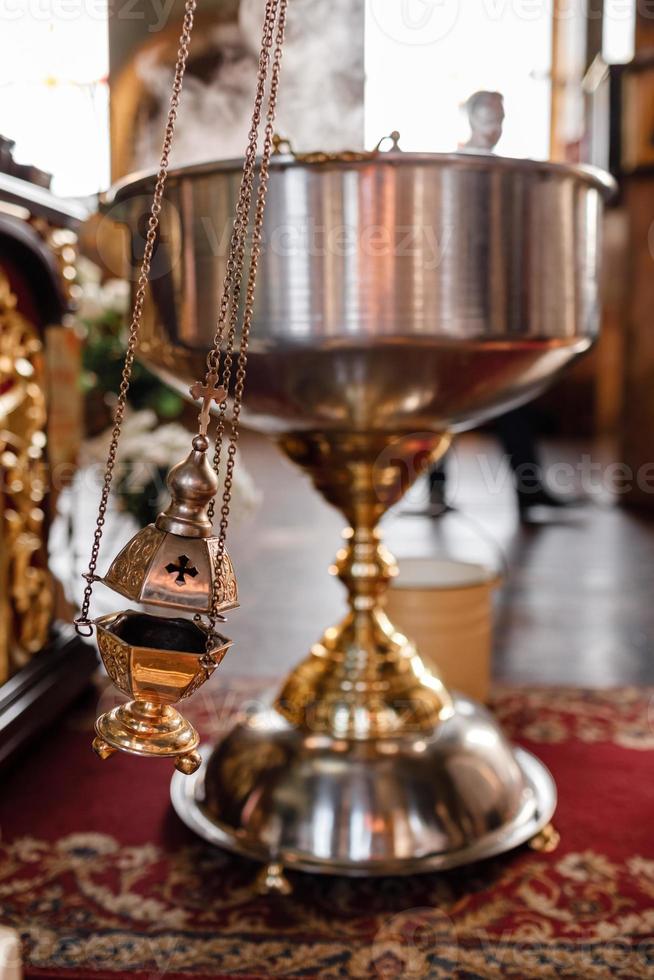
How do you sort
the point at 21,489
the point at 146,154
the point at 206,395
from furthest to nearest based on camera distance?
the point at 146,154 < the point at 21,489 < the point at 206,395

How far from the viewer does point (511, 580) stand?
276cm

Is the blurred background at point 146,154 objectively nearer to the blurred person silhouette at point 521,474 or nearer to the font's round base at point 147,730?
the font's round base at point 147,730

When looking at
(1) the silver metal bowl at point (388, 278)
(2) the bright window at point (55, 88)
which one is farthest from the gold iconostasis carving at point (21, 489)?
(2) the bright window at point (55, 88)

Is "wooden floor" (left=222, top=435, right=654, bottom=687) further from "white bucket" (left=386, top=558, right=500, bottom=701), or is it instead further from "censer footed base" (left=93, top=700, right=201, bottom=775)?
"censer footed base" (left=93, top=700, right=201, bottom=775)

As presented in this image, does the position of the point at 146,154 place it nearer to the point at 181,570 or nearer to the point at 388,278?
the point at 388,278

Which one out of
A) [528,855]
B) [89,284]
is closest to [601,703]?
[528,855]

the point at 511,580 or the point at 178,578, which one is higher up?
the point at 178,578

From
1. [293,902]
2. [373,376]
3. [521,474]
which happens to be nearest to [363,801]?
[293,902]

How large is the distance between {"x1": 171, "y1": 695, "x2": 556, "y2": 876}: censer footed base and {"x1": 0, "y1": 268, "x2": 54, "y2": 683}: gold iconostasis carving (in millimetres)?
384

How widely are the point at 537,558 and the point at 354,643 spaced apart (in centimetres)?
201

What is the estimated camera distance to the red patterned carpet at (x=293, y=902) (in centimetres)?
90

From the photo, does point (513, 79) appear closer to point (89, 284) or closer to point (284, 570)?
point (89, 284)

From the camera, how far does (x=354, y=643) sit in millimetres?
1196

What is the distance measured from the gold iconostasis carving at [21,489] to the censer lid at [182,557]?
0.72 meters
